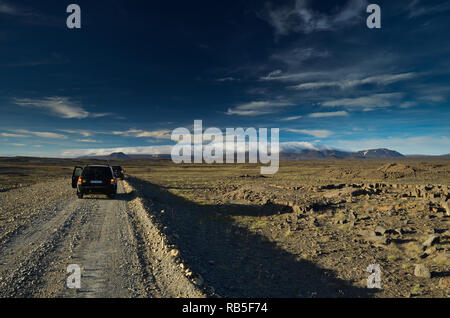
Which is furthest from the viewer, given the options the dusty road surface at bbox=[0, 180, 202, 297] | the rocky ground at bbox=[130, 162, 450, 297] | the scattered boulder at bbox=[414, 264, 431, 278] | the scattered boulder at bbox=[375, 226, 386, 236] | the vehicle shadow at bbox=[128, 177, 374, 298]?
the scattered boulder at bbox=[375, 226, 386, 236]

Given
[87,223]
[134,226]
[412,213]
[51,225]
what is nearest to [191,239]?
[134,226]

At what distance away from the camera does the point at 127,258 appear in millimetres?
6926

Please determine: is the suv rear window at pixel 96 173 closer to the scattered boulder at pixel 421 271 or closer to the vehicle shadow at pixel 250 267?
the vehicle shadow at pixel 250 267

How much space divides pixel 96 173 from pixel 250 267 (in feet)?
41.3

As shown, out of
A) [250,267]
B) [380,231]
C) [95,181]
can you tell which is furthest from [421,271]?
[95,181]

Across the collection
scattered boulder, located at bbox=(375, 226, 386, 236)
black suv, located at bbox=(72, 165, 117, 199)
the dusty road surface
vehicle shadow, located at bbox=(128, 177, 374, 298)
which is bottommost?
vehicle shadow, located at bbox=(128, 177, 374, 298)

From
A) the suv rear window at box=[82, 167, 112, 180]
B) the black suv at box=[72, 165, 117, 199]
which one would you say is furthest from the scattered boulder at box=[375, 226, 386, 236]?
the suv rear window at box=[82, 167, 112, 180]

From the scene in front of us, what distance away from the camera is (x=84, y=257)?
6848mm

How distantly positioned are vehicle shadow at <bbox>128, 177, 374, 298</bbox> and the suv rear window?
21.6ft

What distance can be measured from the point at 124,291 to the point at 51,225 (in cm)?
701

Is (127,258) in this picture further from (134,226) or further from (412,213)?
(412,213)

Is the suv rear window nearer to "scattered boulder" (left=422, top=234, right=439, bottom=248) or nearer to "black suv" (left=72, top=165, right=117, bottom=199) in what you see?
"black suv" (left=72, top=165, right=117, bottom=199)

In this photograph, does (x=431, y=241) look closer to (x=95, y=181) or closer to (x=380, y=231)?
(x=380, y=231)

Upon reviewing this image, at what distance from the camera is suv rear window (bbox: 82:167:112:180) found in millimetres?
16391
